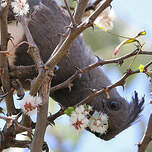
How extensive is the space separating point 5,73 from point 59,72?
1.37m

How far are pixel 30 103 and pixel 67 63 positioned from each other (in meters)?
1.92

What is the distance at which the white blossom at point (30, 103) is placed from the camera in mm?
2520

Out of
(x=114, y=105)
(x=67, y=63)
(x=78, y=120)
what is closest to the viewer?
(x=78, y=120)

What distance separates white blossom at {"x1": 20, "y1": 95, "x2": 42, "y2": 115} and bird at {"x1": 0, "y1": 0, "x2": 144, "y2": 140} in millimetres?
1675

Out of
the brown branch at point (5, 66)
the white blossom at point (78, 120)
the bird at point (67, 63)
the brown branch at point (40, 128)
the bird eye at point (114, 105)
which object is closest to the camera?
the brown branch at point (40, 128)

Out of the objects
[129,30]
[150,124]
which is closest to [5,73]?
[150,124]

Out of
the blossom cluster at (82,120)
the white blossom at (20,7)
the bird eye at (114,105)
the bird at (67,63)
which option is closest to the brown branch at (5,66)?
the white blossom at (20,7)

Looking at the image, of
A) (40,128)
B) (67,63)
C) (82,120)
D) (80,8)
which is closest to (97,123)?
(82,120)

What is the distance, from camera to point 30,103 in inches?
100

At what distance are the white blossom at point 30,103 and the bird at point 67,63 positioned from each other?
1.68m

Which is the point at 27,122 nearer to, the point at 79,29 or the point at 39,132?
the point at 39,132

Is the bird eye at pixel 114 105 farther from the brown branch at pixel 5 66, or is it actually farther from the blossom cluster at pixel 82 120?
the blossom cluster at pixel 82 120

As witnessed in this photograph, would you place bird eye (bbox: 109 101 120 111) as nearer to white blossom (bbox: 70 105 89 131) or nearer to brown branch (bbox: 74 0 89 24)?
Answer: white blossom (bbox: 70 105 89 131)

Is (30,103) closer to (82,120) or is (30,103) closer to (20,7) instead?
(82,120)
